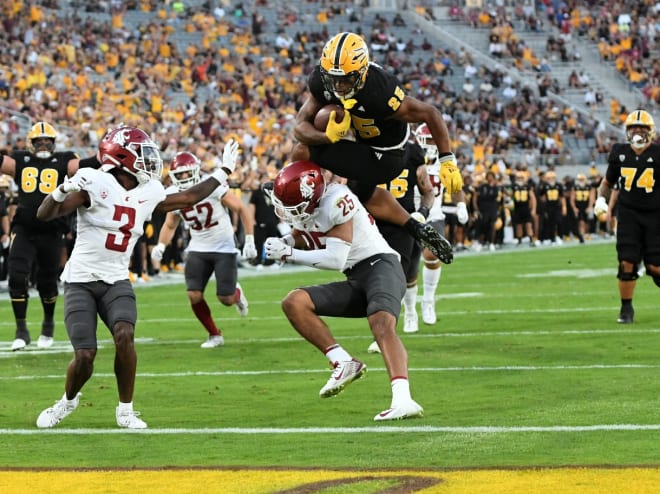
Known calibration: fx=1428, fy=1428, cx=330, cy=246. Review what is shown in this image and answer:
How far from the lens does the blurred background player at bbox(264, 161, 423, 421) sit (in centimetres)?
801

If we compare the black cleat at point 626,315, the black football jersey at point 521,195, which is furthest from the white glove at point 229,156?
the black football jersey at point 521,195

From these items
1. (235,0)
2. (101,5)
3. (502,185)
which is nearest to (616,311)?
(502,185)

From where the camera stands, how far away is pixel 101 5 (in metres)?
37.5

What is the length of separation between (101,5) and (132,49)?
9.55 ft

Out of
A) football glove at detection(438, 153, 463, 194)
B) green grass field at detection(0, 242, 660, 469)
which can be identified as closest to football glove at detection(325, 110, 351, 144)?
football glove at detection(438, 153, 463, 194)

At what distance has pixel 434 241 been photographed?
29.9 feet

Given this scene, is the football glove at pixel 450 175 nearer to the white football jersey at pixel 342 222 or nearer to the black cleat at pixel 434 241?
the black cleat at pixel 434 241

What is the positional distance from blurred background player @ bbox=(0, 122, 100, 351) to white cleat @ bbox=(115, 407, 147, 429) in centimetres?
490

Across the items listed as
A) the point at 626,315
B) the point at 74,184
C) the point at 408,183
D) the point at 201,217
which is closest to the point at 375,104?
the point at 74,184

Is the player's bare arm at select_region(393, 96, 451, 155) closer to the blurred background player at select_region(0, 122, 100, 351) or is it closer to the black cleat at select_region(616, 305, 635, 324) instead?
the blurred background player at select_region(0, 122, 100, 351)

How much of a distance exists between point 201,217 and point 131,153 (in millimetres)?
5163

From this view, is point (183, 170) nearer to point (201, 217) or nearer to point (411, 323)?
point (201, 217)

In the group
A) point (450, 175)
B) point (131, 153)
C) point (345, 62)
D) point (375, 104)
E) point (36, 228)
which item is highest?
point (345, 62)

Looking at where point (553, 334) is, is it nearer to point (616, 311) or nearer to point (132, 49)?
point (616, 311)
